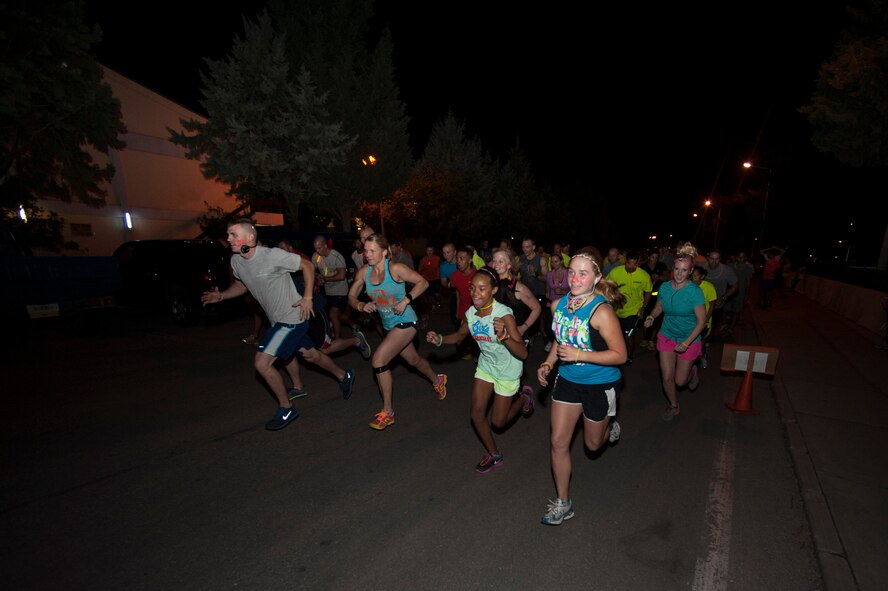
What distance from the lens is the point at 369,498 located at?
3.83 metres

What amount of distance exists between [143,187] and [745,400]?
25023 millimetres

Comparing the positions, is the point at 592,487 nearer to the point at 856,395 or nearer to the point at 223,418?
the point at 223,418

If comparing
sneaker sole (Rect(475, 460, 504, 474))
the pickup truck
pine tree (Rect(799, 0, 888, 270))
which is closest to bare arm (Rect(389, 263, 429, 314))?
sneaker sole (Rect(475, 460, 504, 474))

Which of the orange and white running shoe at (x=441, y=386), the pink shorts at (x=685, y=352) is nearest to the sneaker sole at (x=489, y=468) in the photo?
the orange and white running shoe at (x=441, y=386)

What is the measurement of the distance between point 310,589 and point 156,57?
108 ft

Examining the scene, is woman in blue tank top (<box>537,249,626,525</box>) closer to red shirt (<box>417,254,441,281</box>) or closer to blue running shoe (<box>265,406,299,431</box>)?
blue running shoe (<box>265,406,299,431</box>)

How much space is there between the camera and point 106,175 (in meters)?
19.0

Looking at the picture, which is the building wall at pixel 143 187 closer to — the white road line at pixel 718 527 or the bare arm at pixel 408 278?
the bare arm at pixel 408 278

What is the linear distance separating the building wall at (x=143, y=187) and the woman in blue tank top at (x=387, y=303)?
66.2ft

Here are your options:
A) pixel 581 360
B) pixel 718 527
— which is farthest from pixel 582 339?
pixel 718 527

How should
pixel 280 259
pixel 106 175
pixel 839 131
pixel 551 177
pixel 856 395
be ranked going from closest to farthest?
pixel 280 259
pixel 856 395
pixel 839 131
pixel 106 175
pixel 551 177

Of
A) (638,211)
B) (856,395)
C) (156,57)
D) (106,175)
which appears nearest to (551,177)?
(638,211)

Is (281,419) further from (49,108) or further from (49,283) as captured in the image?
(49,108)

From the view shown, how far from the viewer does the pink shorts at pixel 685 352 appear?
17.4 feet
